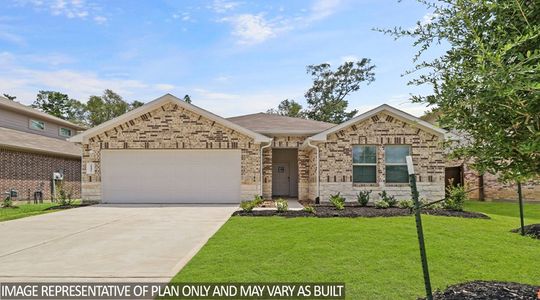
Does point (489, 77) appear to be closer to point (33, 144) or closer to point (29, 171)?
point (29, 171)

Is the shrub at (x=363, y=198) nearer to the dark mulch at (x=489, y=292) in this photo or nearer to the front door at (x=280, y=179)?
the front door at (x=280, y=179)

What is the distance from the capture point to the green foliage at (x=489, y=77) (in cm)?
271

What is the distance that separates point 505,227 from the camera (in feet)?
34.4

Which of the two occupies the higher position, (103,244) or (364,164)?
(364,164)

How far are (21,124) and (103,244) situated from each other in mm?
19836

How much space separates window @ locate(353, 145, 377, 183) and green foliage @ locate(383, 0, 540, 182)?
13064 millimetres

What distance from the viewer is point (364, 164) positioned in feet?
55.3

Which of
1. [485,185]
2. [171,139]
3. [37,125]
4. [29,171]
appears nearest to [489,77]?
[171,139]

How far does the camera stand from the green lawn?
5.55 meters

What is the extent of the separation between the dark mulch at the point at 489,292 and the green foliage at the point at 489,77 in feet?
4.76

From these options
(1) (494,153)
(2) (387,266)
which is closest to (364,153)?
(2) (387,266)

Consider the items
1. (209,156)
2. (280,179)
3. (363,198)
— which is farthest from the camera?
(280,179)

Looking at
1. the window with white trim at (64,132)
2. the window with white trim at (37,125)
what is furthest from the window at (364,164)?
the window with white trim at (64,132)

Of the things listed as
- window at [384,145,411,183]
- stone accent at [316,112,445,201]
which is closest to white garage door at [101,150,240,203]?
stone accent at [316,112,445,201]
